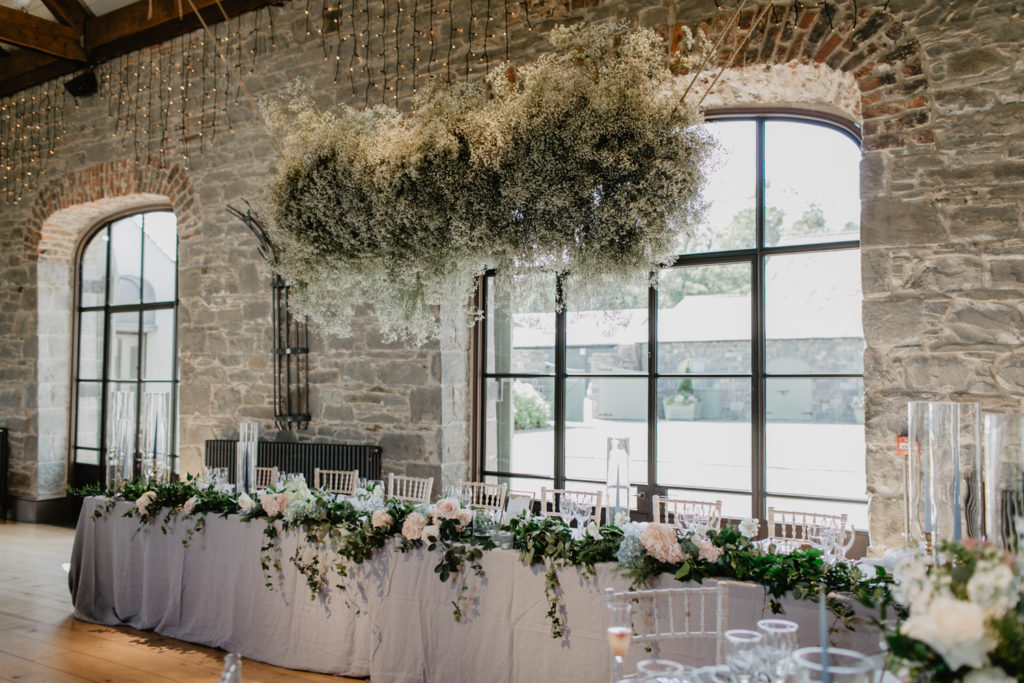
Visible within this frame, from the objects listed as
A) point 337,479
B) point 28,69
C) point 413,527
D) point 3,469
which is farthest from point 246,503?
point 28,69

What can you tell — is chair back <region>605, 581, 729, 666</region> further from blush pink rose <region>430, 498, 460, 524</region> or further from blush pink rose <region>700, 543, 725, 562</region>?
blush pink rose <region>430, 498, 460, 524</region>

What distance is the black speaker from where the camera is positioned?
320 inches

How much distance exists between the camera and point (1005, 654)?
1510mm

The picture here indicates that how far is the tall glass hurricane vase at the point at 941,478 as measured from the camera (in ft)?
8.55

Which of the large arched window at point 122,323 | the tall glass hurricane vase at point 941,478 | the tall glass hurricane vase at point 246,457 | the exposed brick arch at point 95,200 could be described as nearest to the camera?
the tall glass hurricane vase at point 941,478

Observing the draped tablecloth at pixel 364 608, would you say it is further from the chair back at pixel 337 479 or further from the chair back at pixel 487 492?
the chair back at pixel 337 479

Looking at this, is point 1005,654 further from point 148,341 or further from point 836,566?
point 148,341

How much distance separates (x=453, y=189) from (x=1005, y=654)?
291 cm

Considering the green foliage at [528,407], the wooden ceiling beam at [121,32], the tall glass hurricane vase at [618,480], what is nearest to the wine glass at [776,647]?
the tall glass hurricane vase at [618,480]

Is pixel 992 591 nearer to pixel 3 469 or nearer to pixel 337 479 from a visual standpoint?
pixel 337 479

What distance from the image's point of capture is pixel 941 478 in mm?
2662

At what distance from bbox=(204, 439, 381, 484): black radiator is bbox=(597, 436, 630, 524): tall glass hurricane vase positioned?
9.87ft

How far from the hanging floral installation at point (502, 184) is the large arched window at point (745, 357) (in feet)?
4.53

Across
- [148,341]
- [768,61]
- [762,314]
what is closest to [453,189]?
[768,61]
